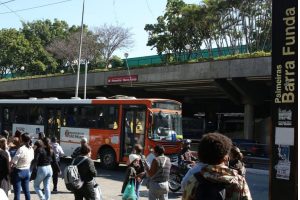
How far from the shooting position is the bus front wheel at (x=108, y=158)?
18.3 m

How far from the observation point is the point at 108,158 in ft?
60.8

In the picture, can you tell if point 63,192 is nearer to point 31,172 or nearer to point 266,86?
point 31,172

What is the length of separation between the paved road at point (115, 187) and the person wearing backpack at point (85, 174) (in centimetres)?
402

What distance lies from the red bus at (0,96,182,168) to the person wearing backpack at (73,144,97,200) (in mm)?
9872

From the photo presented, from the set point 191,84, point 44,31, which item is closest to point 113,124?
point 191,84

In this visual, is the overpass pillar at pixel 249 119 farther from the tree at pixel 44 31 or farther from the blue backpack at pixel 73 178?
the tree at pixel 44 31

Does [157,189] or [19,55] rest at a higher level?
[19,55]

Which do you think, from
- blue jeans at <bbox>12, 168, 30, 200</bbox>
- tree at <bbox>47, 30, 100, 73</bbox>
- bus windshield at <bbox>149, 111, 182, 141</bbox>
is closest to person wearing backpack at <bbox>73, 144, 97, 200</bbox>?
blue jeans at <bbox>12, 168, 30, 200</bbox>

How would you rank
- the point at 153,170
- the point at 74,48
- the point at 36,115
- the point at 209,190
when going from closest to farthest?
the point at 209,190 < the point at 153,170 < the point at 36,115 < the point at 74,48

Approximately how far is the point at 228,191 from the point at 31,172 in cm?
724

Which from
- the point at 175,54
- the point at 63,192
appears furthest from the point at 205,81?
the point at 63,192

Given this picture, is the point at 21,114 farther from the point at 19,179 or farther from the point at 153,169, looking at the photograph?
the point at 153,169

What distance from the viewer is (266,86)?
31.4m

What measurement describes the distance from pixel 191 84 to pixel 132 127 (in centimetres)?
1511
